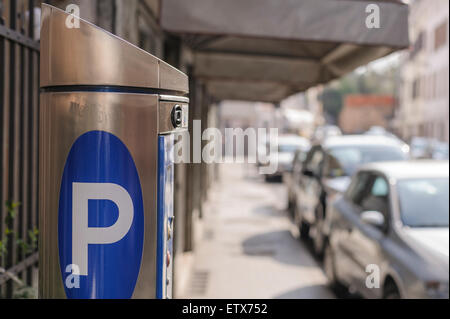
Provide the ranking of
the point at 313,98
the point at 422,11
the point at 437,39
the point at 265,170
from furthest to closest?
the point at 313,98
the point at 422,11
the point at 437,39
the point at 265,170

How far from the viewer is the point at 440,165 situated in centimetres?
644

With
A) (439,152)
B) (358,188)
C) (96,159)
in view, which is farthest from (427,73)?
(96,159)

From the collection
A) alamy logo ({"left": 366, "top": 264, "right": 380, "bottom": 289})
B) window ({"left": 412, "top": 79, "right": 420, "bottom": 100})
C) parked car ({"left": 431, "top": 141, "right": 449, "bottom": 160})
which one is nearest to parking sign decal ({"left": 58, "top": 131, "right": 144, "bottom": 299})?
alamy logo ({"left": 366, "top": 264, "right": 380, "bottom": 289})

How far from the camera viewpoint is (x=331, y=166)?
10305mm

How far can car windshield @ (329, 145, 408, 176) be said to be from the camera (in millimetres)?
10195

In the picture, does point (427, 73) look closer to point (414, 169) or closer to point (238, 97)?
point (238, 97)

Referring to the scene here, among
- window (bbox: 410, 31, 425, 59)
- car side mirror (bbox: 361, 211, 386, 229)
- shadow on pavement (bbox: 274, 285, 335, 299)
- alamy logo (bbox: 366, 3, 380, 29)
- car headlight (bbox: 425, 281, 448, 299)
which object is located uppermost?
window (bbox: 410, 31, 425, 59)

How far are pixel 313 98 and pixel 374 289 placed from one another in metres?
82.5

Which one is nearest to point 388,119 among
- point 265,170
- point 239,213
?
point 265,170

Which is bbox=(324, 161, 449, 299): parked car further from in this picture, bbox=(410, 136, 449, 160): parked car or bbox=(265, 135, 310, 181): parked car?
bbox=(265, 135, 310, 181): parked car

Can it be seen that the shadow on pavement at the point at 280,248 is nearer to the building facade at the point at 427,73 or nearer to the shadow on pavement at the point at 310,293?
the shadow on pavement at the point at 310,293

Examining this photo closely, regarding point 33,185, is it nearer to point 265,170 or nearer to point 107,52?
point 107,52

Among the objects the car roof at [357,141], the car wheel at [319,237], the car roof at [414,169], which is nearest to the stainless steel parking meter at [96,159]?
the car roof at [414,169]

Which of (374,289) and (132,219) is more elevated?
(132,219)
